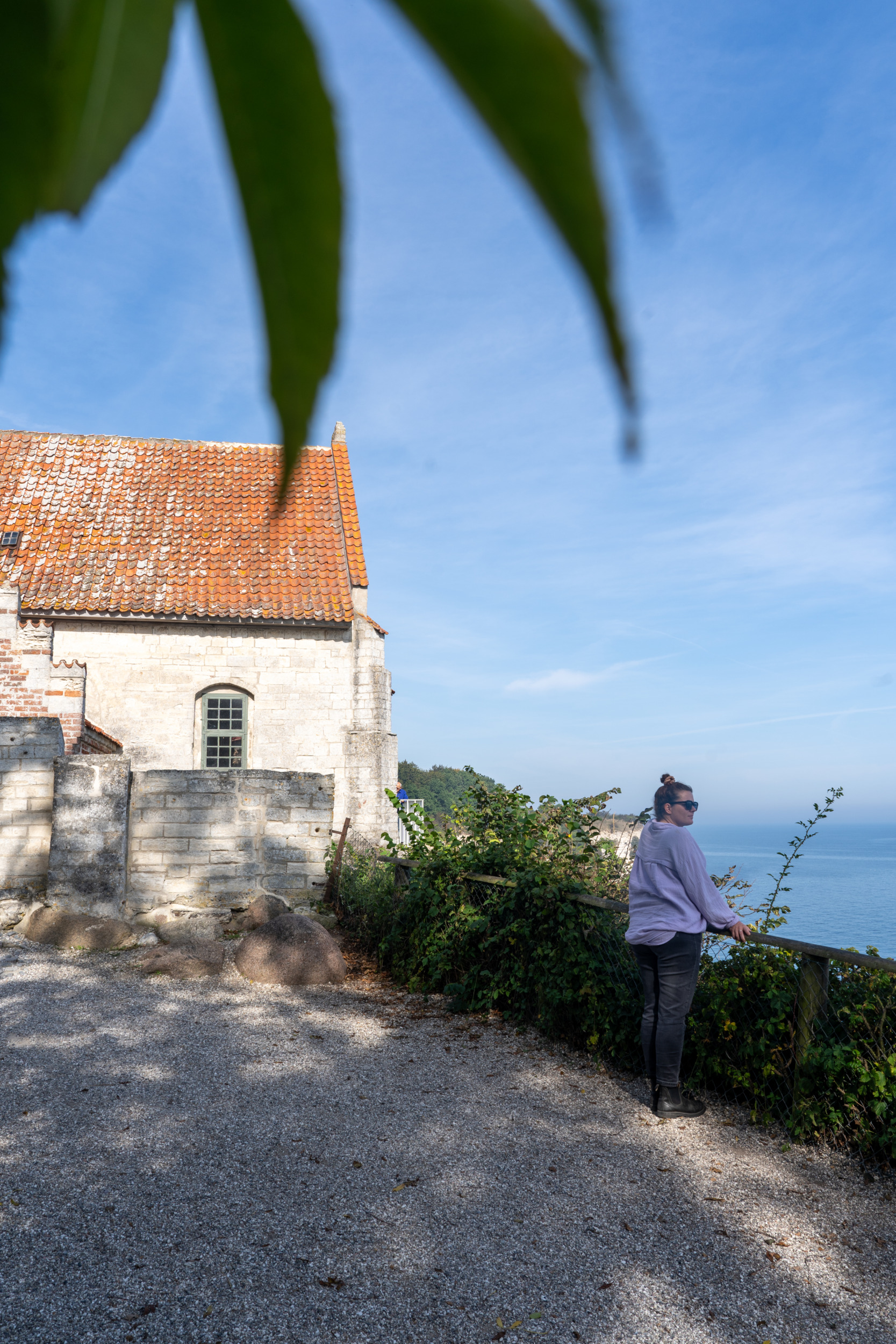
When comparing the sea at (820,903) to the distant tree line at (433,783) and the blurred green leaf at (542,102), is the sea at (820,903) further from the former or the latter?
the distant tree line at (433,783)

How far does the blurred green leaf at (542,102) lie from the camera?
0.76ft

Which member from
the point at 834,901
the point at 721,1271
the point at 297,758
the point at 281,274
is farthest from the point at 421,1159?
the point at 297,758

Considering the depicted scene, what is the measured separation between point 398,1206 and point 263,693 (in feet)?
37.4

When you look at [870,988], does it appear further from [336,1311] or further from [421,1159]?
[336,1311]

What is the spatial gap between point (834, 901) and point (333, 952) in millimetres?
4824

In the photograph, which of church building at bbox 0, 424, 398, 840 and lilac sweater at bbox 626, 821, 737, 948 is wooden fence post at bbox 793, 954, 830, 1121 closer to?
lilac sweater at bbox 626, 821, 737, 948

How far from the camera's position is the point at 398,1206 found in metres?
4.17


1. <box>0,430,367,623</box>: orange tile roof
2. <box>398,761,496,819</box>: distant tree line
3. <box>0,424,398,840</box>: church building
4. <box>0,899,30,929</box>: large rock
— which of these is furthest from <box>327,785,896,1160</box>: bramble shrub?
<box>398,761,496,819</box>: distant tree line

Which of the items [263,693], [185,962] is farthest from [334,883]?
[263,693]

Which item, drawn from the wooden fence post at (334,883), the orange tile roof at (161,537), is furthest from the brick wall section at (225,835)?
the orange tile roof at (161,537)

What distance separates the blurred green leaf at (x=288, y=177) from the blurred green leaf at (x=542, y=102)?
67mm

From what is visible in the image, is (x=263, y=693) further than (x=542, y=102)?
Yes

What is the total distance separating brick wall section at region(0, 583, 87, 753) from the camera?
11586 millimetres

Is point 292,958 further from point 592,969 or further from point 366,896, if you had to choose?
point 592,969
